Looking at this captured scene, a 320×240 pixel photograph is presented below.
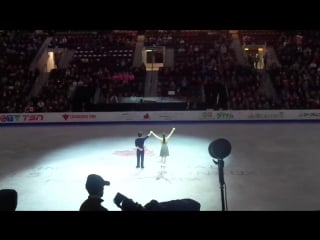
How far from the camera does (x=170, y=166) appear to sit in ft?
46.0

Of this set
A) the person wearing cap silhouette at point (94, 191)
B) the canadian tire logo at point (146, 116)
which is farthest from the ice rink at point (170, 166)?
the person wearing cap silhouette at point (94, 191)

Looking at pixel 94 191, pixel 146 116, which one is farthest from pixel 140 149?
pixel 94 191

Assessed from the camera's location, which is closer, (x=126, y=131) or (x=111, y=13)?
(x=111, y=13)

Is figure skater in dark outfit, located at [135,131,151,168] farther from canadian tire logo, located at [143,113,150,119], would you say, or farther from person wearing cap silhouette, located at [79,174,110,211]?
person wearing cap silhouette, located at [79,174,110,211]

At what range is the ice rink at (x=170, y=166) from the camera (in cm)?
1112

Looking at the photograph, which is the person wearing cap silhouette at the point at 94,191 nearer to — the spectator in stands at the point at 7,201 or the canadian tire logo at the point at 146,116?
the spectator in stands at the point at 7,201

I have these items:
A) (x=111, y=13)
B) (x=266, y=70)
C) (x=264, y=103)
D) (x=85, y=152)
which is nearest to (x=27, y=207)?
(x=85, y=152)

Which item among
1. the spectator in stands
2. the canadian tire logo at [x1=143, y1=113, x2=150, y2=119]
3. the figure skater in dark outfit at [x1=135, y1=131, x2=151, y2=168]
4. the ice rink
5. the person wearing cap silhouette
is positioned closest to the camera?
the spectator in stands

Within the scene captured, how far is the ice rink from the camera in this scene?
1112cm

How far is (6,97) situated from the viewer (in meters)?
23.8

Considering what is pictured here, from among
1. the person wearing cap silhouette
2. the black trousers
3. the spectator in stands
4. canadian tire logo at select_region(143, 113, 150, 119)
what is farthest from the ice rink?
the spectator in stands
